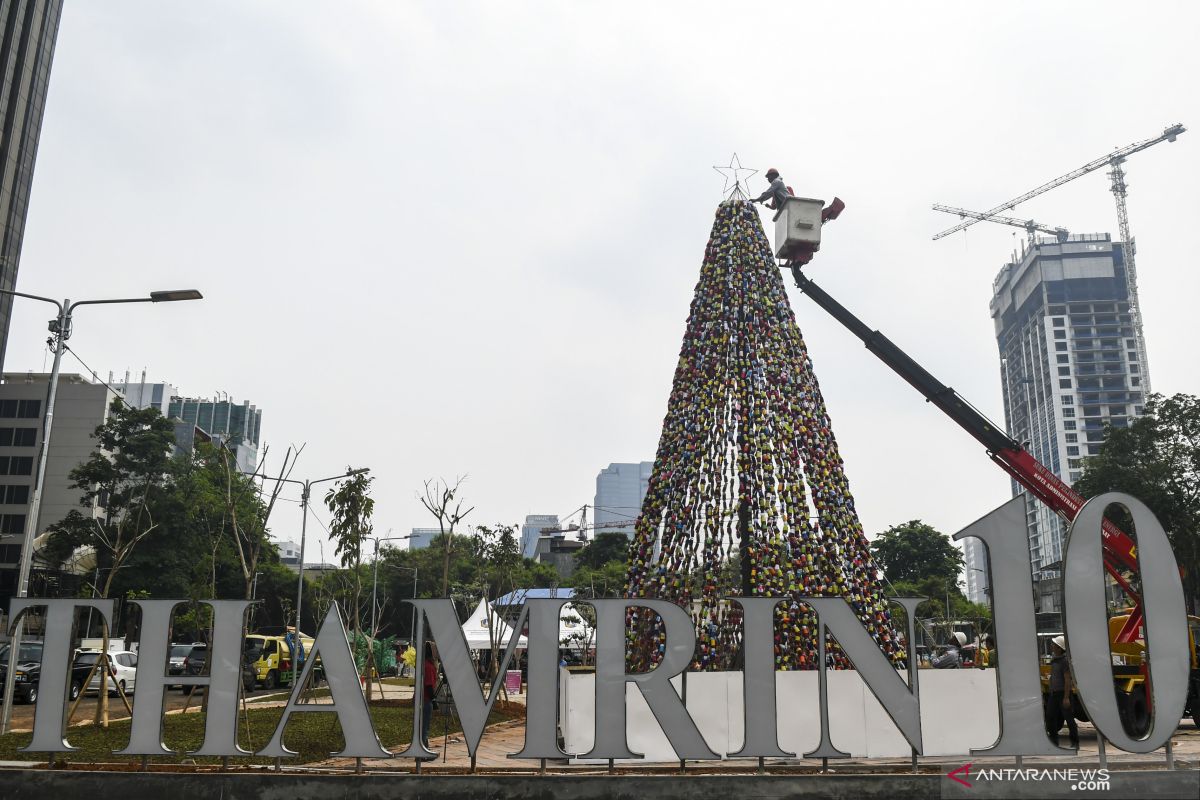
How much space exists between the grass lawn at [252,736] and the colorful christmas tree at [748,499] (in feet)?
12.8

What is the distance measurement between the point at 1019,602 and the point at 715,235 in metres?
7.66

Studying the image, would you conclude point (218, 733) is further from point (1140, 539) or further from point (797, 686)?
point (1140, 539)

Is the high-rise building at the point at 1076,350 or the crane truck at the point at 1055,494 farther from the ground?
the high-rise building at the point at 1076,350

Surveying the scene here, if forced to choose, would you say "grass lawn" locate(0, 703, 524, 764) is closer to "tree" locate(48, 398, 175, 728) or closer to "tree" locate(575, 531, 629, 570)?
"tree" locate(48, 398, 175, 728)

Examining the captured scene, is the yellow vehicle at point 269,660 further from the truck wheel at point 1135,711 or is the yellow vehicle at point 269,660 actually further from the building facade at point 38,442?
the building facade at point 38,442

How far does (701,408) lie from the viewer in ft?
44.7

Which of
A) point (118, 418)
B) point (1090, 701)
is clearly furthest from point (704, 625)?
point (118, 418)

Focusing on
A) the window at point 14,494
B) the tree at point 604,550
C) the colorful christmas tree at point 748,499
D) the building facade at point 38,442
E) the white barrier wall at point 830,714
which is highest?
the building facade at point 38,442

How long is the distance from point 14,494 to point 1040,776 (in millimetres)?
76871

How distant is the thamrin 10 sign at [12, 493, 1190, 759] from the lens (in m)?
8.96

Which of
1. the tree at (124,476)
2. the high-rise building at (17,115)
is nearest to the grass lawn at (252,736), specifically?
the tree at (124,476)

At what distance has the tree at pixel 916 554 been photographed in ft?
229

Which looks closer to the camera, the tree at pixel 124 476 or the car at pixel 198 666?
the car at pixel 198 666

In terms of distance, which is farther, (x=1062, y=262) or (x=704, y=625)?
(x=1062, y=262)
